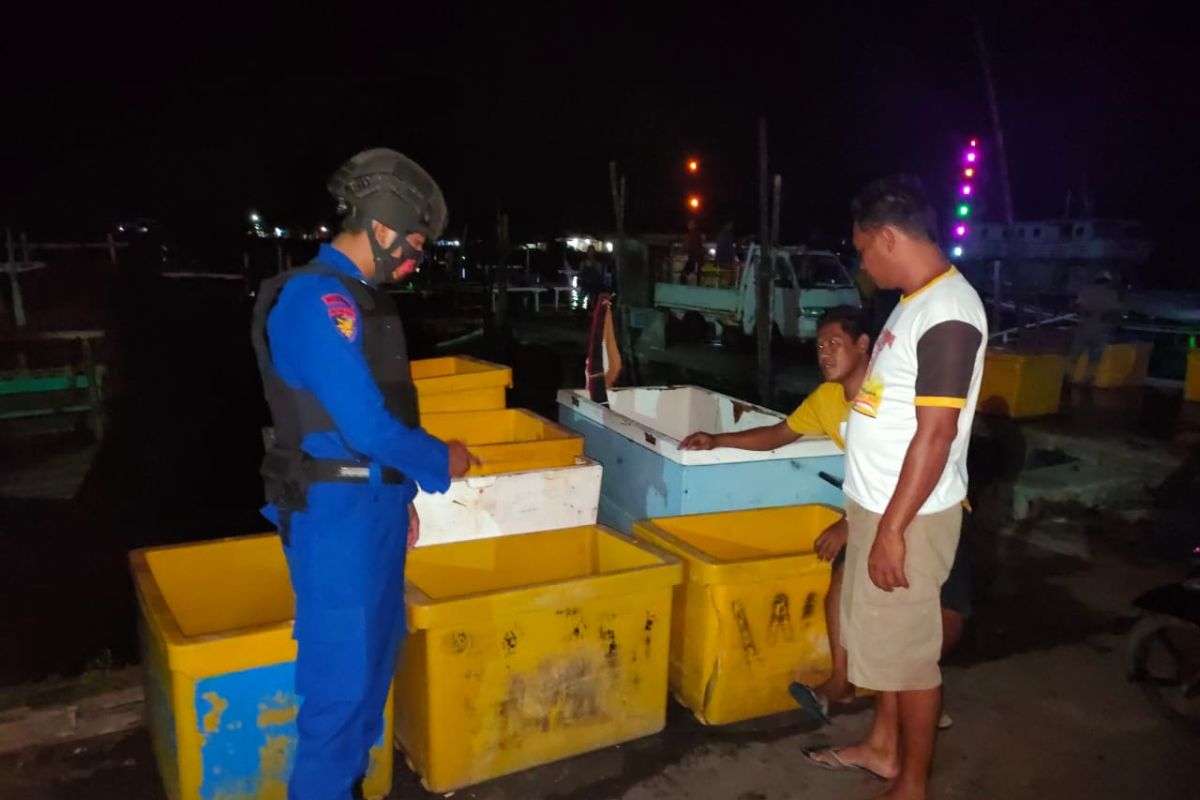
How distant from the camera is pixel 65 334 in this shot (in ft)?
25.1

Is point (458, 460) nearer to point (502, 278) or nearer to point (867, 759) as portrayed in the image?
point (867, 759)

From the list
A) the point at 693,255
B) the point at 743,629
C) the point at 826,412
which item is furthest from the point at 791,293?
the point at 743,629

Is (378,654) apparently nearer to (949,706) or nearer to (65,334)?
(949,706)

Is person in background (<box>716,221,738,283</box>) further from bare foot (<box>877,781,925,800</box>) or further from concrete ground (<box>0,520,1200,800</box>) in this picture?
bare foot (<box>877,781,925,800</box>)

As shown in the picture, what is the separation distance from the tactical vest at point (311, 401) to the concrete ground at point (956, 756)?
121cm

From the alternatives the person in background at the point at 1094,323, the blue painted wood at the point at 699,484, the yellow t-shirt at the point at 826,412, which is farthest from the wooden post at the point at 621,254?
the yellow t-shirt at the point at 826,412

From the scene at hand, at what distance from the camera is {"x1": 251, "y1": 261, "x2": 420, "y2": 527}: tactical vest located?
2223 millimetres

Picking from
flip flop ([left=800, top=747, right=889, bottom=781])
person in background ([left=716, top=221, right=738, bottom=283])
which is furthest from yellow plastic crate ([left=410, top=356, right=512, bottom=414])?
person in background ([left=716, top=221, right=738, bottom=283])

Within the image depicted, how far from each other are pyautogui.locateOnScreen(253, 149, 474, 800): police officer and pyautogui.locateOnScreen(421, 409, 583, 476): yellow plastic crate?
0.88 m

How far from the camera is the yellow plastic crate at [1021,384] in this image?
8258 mm

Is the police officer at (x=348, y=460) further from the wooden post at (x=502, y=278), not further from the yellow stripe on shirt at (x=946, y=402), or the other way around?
the wooden post at (x=502, y=278)

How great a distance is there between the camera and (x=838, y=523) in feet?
10.7

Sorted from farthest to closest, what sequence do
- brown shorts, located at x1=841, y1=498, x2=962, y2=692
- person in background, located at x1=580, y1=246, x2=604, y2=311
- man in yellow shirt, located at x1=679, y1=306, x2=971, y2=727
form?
1. person in background, located at x1=580, y1=246, x2=604, y2=311
2. man in yellow shirt, located at x1=679, y1=306, x2=971, y2=727
3. brown shorts, located at x1=841, y1=498, x2=962, y2=692

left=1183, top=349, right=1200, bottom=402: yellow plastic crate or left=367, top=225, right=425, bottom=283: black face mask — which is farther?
left=1183, top=349, right=1200, bottom=402: yellow plastic crate
